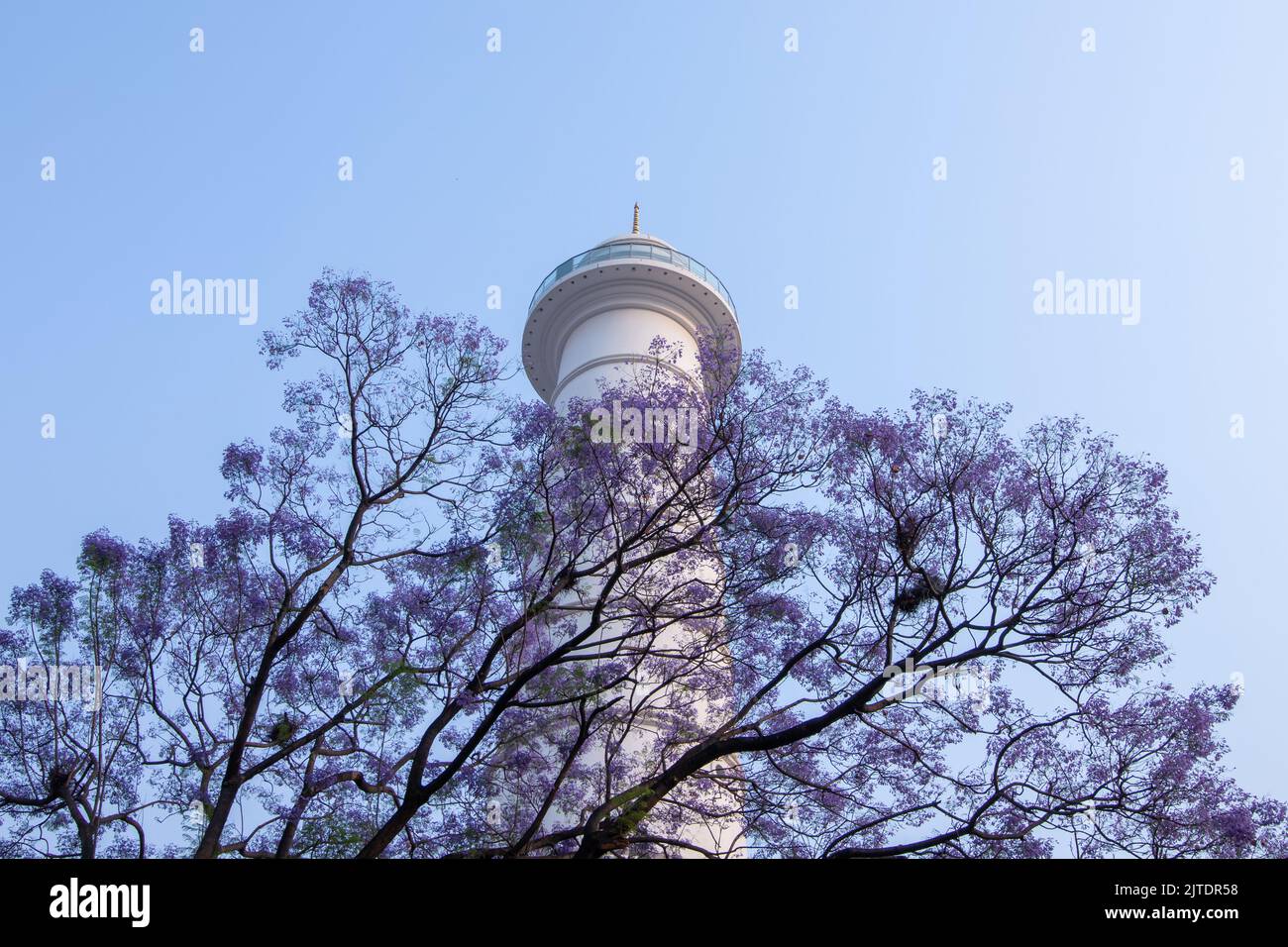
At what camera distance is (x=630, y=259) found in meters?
18.3

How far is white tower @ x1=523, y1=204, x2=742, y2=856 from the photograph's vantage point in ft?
58.7

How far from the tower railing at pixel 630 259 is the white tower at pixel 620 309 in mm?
16

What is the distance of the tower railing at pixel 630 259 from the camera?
18484 mm

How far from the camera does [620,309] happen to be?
18547 mm

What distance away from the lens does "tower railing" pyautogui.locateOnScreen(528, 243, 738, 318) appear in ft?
60.6

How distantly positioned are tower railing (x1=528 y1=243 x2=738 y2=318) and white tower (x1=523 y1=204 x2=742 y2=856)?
0.02 meters

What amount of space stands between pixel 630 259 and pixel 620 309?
0.84m

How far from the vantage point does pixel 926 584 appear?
912 centimetres

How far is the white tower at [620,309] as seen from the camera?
1791 centimetres

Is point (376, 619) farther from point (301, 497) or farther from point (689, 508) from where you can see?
point (689, 508)
